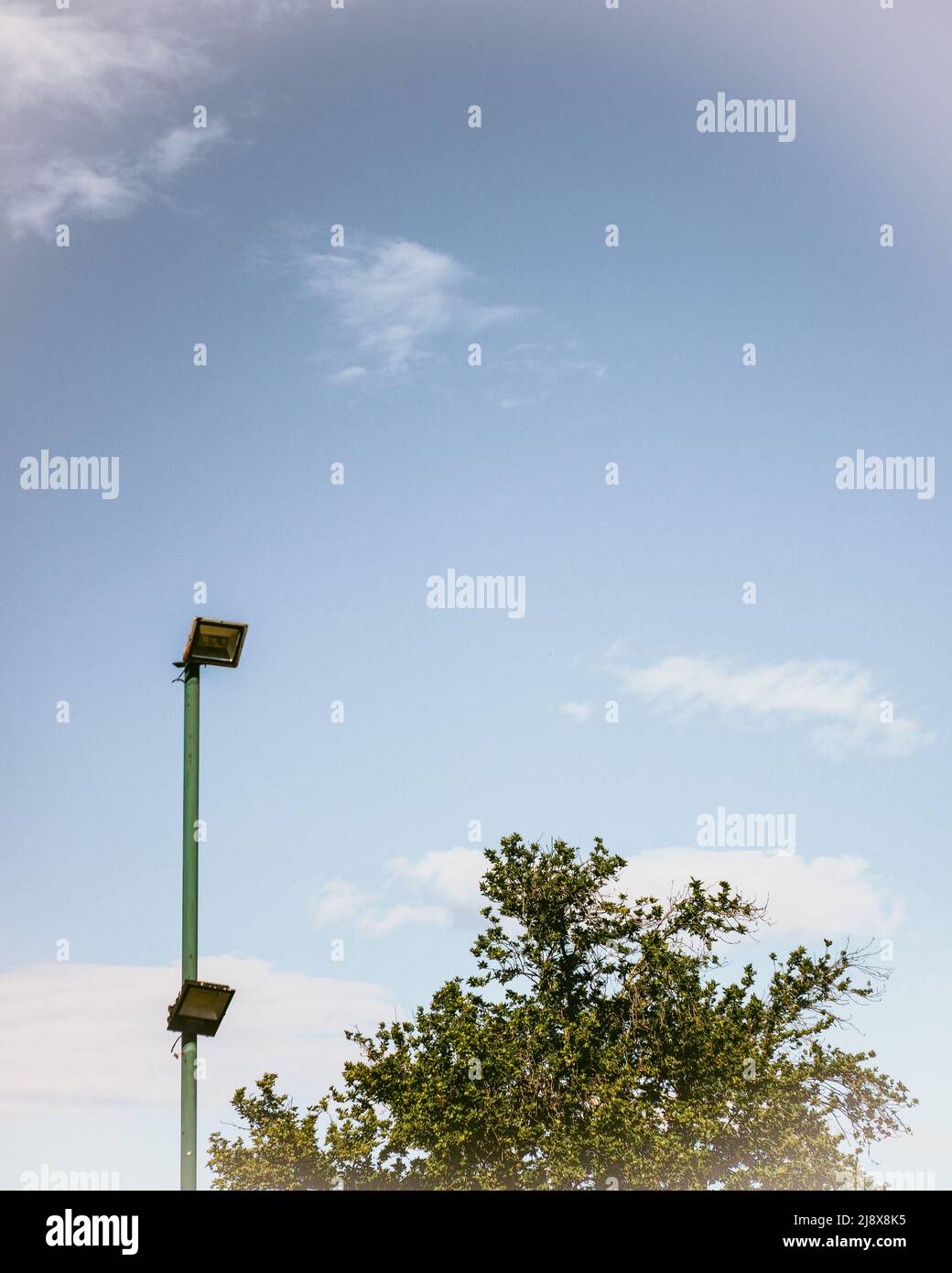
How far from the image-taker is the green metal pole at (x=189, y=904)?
919cm

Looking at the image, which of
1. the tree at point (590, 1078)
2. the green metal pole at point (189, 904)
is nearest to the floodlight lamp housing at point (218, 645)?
the green metal pole at point (189, 904)

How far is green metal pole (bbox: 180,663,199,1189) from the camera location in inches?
362

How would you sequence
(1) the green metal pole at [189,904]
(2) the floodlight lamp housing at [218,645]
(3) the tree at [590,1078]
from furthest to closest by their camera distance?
(3) the tree at [590,1078], (2) the floodlight lamp housing at [218,645], (1) the green metal pole at [189,904]

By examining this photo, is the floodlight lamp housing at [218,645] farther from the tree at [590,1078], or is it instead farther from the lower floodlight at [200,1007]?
the tree at [590,1078]

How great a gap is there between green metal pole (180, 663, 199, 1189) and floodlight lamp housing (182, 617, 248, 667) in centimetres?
15

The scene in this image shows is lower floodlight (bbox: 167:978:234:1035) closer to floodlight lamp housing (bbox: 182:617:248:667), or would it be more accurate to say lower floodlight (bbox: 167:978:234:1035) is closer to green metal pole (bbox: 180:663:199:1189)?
green metal pole (bbox: 180:663:199:1189)

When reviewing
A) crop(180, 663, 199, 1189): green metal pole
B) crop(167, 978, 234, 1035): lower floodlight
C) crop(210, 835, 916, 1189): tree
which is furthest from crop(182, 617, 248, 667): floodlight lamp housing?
crop(210, 835, 916, 1189): tree

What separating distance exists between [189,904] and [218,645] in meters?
2.00

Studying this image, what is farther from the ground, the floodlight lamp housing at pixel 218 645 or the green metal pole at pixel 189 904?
the floodlight lamp housing at pixel 218 645

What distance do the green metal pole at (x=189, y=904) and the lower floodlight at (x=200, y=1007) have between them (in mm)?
108

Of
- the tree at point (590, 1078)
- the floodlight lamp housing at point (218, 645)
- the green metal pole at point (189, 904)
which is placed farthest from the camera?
the tree at point (590, 1078)

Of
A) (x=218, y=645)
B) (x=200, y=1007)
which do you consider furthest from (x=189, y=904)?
(x=218, y=645)

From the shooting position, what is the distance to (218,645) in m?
10.4
